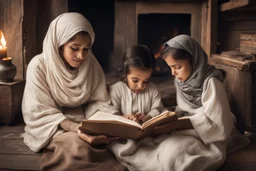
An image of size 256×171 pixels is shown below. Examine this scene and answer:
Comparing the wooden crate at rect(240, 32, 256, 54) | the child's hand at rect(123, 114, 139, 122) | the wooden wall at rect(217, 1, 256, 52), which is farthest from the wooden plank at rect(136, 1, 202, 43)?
the child's hand at rect(123, 114, 139, 122)

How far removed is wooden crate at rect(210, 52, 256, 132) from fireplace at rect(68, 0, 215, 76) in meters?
0.94

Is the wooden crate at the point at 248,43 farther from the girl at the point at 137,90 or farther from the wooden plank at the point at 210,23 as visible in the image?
the girl at the point at 137,90

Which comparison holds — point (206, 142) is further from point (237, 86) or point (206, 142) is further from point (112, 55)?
point (112, 55)

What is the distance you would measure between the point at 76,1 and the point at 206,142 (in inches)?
115

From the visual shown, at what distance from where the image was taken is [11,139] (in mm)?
3102

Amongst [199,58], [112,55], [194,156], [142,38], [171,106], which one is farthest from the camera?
[142,38]

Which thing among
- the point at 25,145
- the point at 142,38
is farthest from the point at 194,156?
the point at 142,38

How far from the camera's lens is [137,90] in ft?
10.0

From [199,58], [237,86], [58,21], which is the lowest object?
[237,86]

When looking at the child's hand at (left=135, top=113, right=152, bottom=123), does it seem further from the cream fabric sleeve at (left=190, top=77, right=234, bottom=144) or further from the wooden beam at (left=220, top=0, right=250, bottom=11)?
the wooden beam at (left=220, top=0, right=250, bottom=11)

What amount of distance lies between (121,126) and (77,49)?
80 cm

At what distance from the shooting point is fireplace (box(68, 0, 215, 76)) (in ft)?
14.5

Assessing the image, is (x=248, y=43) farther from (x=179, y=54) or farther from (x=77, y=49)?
(x=77, y=49)

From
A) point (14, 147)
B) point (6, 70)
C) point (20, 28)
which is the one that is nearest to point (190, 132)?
point (14, 147)
